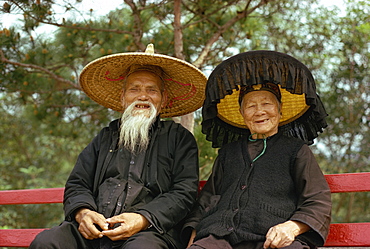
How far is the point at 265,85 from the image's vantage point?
296 cm

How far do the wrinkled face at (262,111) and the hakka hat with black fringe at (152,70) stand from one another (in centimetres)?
54

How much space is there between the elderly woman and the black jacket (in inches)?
6.1

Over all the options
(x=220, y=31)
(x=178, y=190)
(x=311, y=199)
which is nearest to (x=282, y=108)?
(x=311, y=199)

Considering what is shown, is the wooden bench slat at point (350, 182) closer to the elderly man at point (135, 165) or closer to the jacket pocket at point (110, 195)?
the elderly man at point (135, 165)

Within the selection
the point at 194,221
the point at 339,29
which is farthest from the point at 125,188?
the point at 339,29

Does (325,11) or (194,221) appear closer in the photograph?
(194,221)

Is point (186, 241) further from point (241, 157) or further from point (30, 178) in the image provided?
point (30, 178)

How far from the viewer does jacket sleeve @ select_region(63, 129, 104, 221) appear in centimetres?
284

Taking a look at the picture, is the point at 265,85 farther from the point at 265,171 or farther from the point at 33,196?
the point at 33,196

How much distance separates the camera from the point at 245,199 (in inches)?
104

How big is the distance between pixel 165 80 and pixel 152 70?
9.8 inches

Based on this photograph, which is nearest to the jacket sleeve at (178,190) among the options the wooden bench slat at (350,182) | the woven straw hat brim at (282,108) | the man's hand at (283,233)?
the woven straw hat brim at (282,108)

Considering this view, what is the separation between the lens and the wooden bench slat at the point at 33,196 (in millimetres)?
3879

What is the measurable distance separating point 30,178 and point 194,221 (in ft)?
26.4
